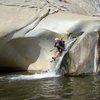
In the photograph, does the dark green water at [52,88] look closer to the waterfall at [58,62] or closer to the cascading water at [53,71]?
the cascading water at [53,71]

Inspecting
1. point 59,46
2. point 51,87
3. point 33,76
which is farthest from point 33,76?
point 51,87

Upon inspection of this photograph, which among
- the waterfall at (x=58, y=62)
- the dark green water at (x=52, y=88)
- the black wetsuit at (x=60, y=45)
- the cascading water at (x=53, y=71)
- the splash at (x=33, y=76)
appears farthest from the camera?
the black wetsuit at (x=60, y=45)

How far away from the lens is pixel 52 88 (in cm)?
1494

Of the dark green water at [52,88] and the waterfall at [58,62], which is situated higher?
the waterfall at [58,62]

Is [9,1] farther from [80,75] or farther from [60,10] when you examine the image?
[80,75]

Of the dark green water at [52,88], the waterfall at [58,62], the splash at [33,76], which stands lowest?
the dark green water at [52,88]

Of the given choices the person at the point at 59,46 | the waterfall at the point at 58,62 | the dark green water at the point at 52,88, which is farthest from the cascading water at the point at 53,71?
the dark green water at the point at 52,88

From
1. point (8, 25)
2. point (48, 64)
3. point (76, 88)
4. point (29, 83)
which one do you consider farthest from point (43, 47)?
point (76, 88)

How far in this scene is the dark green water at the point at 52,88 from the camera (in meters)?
13.0

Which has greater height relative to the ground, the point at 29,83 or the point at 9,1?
the point at 9,1

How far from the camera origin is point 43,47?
2184cm

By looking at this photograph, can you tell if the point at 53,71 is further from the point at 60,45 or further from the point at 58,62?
the point at 60,45

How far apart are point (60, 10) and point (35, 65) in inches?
171

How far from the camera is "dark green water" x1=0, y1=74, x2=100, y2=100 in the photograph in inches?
513
